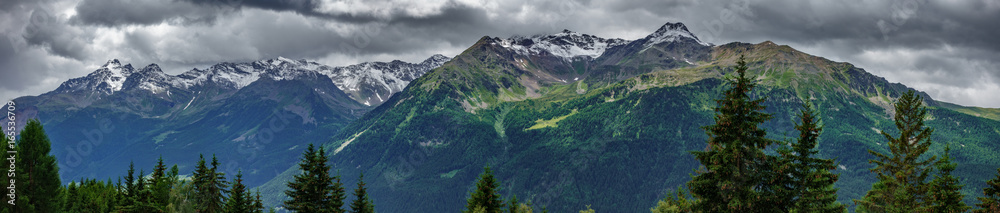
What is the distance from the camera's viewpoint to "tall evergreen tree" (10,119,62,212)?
36.2 m

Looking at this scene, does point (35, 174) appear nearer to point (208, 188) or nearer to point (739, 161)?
point (208, 188)

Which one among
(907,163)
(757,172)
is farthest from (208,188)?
(907,163)

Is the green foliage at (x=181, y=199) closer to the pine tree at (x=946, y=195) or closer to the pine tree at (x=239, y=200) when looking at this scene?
the pine tree at (x=239, y=200)

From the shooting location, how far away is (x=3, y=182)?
34.9 meters

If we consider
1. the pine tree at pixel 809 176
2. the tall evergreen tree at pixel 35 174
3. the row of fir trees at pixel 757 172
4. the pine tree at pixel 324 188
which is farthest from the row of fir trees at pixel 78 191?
the pine tree at pixel 809 176

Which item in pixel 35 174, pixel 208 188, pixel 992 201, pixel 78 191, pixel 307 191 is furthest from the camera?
pixel 78 191

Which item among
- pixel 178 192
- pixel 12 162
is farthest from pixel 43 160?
pixel 178 192

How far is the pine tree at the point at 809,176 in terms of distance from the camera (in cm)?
3084

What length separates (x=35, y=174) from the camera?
3744 cm

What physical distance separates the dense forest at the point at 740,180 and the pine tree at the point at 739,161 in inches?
2.0

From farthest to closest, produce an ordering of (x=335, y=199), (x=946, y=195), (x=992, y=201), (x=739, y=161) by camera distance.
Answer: (x=335, y=199)
(x=946, y=195)
(x=992, y=201)
(x=739, y=161)

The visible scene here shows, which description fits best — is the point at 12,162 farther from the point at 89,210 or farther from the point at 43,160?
the point at 89,210

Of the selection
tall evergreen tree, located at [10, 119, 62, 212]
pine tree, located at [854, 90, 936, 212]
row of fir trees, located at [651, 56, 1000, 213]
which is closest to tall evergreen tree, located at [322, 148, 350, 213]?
tall evergreen tree, located at [10, 119, 62, 212]

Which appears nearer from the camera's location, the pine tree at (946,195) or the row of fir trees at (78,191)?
the pine tree at (946,195)
